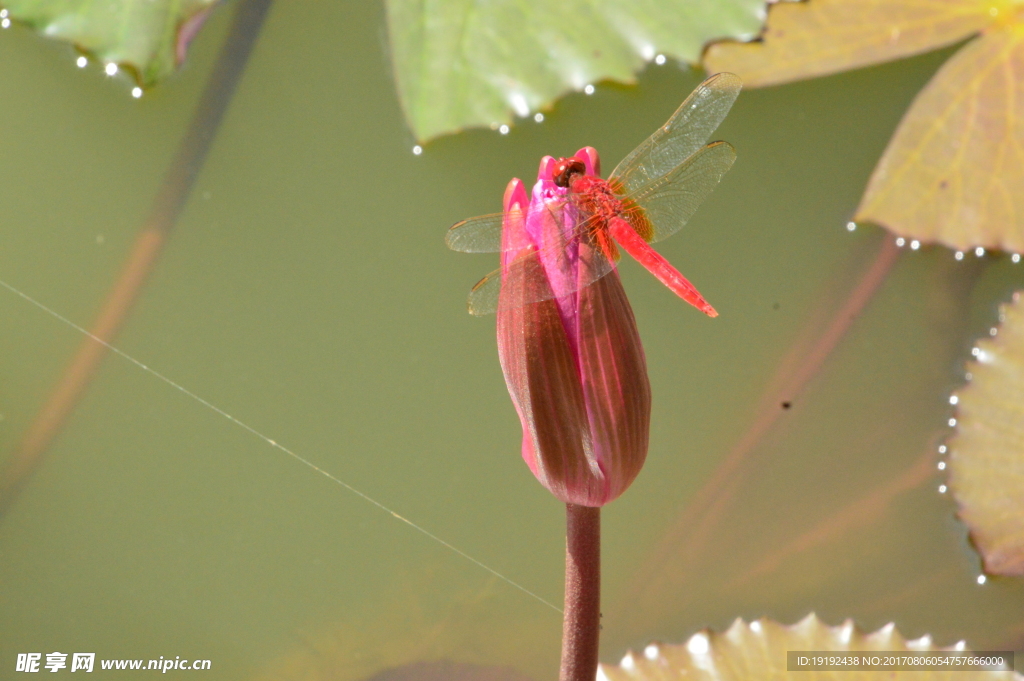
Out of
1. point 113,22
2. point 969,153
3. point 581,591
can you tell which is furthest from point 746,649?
point 113,22

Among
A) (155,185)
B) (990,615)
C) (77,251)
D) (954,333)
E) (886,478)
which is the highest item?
Result: (155,185)

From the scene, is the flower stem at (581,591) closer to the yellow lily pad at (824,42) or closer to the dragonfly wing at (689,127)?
the dragonfly wing at (689,127)

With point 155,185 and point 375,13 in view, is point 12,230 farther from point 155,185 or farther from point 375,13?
point 375,13

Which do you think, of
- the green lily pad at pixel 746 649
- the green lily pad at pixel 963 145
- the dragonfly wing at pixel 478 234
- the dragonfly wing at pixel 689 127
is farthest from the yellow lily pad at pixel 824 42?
the green lily pad at pixel 746 649

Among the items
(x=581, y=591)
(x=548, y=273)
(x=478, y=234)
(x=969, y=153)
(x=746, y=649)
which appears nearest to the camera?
(x=548, y=273)

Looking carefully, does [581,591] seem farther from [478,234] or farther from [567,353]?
[478,234]

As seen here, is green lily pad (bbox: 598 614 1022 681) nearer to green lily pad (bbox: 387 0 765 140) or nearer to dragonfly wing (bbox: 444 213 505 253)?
dragonfly wing (bbox: 444 213 505 253)

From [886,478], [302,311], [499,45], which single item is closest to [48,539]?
[302,311]
